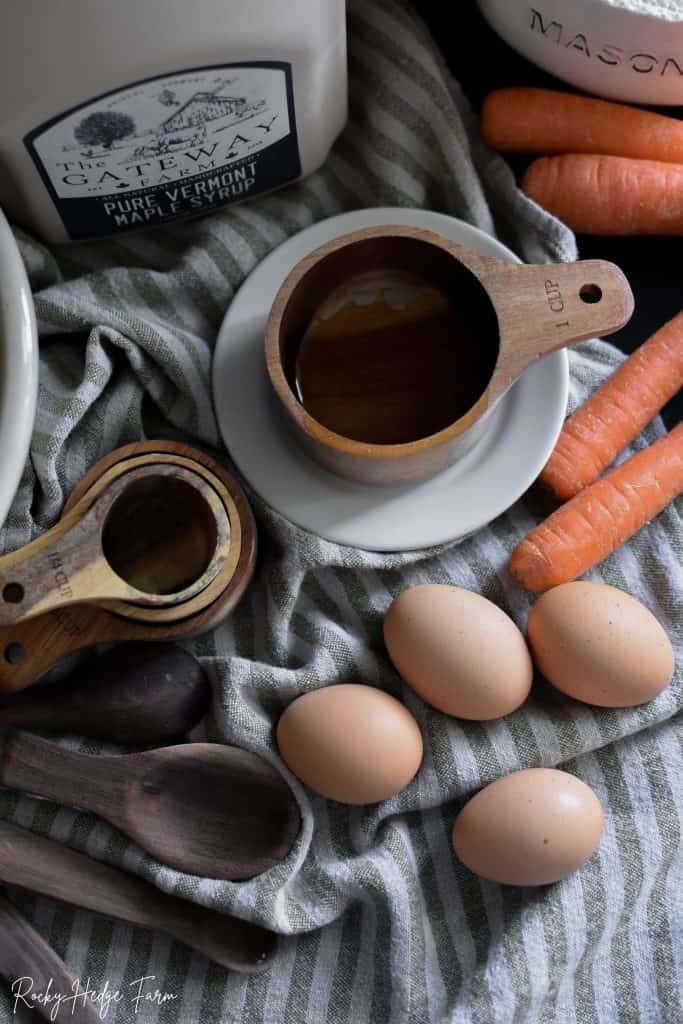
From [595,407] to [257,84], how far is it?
374mm

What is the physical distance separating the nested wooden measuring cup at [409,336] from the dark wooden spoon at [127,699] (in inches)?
7.8

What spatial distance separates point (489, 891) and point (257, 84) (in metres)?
0.63

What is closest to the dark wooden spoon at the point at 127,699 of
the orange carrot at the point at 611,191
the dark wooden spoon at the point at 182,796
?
the dark wooden spoon at the point at 182,796

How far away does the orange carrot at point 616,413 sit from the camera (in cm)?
89

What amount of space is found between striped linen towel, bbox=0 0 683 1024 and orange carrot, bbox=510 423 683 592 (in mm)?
26

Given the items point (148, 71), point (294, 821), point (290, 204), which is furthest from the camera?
point (290, 204)

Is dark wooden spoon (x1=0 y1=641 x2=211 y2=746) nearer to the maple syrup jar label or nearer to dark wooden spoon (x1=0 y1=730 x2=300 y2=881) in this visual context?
dark wooden spoon (x1=0 y1=730 x2=300 y2=881)

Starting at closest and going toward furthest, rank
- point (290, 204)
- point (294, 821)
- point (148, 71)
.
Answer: point (148, 71), point (294, 821), point (290, 204)

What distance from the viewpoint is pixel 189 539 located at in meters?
0.85

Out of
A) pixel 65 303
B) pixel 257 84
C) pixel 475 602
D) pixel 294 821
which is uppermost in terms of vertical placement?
pixel 257 84

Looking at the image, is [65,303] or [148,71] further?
[65,303]

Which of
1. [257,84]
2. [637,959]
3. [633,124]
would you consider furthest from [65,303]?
[637,959]

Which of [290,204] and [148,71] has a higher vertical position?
[148,71]

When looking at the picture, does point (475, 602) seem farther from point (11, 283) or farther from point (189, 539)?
point (11, 283)
